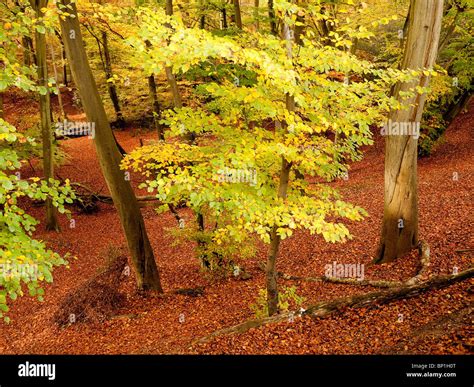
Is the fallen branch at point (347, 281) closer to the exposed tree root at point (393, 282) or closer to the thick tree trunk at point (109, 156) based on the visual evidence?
the exposed tree root at point (393, 282)

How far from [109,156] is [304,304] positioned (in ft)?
15.5

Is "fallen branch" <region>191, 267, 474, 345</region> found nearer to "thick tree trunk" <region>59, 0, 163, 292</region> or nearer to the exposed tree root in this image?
the exposed tree root

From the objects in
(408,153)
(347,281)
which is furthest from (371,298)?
(408,153)

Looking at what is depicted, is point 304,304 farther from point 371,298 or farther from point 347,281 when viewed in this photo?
point 371,298

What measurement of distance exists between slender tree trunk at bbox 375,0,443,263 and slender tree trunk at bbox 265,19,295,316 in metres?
2.84

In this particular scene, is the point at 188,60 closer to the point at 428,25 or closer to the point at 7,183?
the point at 7,183

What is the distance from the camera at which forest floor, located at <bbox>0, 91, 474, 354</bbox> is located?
211 inches

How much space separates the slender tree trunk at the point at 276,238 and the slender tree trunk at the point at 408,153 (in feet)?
9.32

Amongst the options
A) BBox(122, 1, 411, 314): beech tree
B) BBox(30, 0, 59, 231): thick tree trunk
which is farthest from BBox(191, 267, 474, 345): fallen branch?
BBox(30, 0, 59, 231): thick tree trunk

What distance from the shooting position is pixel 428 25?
710 cm

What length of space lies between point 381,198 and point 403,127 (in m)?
6.63

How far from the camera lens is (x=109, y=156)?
765 cm
